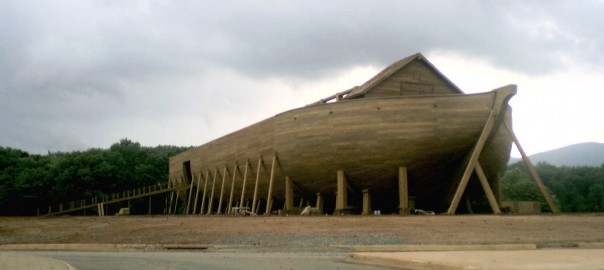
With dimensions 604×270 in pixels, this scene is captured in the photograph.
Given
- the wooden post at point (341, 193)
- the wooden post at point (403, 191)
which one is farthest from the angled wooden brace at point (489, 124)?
the wooden post at point (341, 193)

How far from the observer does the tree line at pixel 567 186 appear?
64.8 m

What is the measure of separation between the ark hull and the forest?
1157 inches

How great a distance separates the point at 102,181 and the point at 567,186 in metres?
57.2

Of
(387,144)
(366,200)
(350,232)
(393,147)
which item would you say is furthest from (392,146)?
(350,232)

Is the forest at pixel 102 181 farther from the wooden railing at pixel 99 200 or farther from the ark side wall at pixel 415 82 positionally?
the ark side wall at pixel 415 82

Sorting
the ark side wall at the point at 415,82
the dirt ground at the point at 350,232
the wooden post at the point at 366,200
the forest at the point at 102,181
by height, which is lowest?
the dirt ground at the point at 350,232

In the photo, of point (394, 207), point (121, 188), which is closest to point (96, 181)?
point (121, 188)

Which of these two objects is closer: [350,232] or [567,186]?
[350,232]

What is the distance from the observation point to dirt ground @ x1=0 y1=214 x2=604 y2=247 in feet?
63.7

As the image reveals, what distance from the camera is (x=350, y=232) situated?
21.8m

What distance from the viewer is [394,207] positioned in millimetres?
37969

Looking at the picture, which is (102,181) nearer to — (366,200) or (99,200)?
(99,200)

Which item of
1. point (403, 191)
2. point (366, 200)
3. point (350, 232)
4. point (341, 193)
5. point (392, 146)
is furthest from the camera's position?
point (366, 200)

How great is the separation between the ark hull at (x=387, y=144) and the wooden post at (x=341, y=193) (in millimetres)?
459
